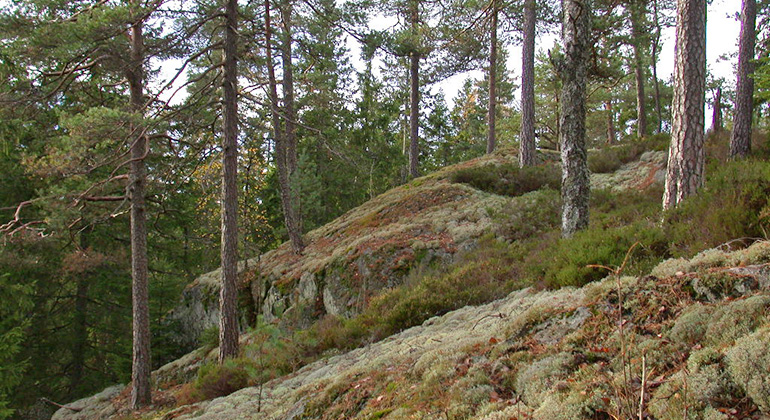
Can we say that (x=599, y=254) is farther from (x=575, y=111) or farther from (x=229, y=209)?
(x=229, y=209)

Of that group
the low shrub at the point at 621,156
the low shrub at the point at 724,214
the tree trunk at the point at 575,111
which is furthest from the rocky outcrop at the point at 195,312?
the low shrub at the point at 724,214

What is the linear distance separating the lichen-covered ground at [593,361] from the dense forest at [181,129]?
3094 millimetres

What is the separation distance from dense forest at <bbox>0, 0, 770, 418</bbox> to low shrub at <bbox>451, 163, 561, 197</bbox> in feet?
3.85

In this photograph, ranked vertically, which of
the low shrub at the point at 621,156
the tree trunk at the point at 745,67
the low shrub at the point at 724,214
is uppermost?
the tree trunk at the point at 745,67

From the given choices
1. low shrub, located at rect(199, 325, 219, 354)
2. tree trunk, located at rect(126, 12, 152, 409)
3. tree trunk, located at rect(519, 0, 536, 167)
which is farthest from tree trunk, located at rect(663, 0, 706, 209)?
low shrub, located at rect(199, 325, 219, 354)

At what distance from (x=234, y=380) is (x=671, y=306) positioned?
6.79 m

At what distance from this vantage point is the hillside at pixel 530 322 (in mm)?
3018

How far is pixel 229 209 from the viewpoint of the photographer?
9648mm

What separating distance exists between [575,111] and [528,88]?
28.6 feet

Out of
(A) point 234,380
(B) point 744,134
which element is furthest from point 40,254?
(B) point 744,134

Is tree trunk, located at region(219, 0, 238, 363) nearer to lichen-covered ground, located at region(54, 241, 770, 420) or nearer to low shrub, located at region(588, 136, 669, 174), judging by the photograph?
lichen-covered ground, located at region(54, 241, 770, 420)

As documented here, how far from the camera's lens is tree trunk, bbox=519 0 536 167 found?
15.0 meters

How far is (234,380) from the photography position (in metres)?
8.02

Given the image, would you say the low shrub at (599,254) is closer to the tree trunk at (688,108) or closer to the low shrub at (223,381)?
the tree trunk at (688,108)
